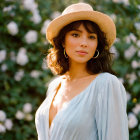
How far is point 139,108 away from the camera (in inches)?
140

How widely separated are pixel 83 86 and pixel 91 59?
0.26 metres

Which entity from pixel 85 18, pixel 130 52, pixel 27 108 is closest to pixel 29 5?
pixel 27 108

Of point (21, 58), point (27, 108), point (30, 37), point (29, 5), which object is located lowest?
point (27, 108)

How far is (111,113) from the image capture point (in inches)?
71.1

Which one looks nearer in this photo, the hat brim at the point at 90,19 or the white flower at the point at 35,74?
the hat brim at the point at 90,19

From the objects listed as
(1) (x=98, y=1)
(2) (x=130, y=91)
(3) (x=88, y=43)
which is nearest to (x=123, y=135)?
(3) (x=88, y=43)

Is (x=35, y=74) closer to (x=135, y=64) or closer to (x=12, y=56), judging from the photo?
(x=12, y=56)

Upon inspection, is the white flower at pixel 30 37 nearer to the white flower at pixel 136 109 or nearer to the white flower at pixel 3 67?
the white flower at pixel 3 67

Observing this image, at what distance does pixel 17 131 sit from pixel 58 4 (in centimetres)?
245

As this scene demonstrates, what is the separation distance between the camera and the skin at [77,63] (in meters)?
2.03

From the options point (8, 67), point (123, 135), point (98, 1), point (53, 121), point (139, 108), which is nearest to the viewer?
point (123, 135)

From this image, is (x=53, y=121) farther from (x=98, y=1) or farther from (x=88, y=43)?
(x=98, y=1)

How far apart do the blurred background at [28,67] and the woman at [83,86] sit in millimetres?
1379

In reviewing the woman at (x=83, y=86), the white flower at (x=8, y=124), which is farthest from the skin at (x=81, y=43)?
the white flower at (x=8, y=124)
